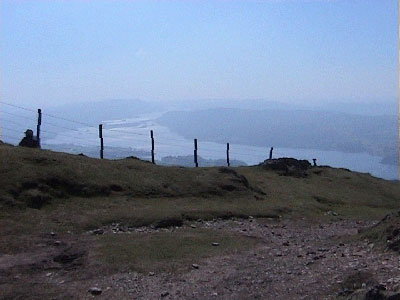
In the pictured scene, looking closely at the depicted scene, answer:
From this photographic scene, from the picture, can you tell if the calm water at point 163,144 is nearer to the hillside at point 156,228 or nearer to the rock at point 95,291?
the hillside at point 156,228

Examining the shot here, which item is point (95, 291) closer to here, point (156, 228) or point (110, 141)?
point (156, 228)

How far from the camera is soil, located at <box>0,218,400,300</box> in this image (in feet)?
49.3

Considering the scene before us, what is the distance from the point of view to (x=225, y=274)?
58.1ft

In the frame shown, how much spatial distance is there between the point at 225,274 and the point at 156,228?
30.0 ft

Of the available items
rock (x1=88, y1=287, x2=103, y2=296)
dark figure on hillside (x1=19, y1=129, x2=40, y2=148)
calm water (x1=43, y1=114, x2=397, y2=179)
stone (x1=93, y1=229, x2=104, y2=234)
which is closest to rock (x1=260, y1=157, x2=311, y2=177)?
calm water (x1=43, y1=114, x2=397, y2=179)

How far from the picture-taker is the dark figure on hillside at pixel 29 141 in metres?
42.2

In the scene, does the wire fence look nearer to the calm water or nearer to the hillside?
the calm water

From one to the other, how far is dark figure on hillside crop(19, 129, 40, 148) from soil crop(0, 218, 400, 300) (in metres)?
21.2

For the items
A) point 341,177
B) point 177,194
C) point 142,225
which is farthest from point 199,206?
point 341,177

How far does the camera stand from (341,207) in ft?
129

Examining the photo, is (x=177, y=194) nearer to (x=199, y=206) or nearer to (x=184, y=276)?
(x=199, y=206)

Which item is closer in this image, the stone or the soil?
the soil

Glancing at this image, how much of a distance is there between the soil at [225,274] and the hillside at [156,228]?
0.06 m

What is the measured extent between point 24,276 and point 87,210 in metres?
9.71
